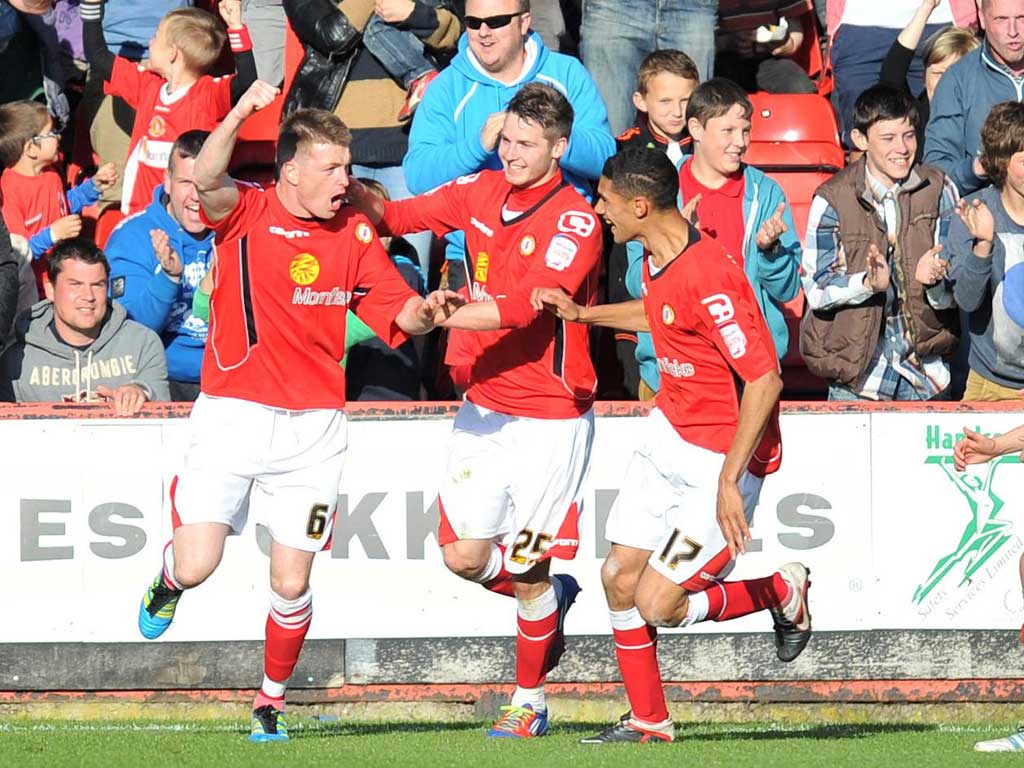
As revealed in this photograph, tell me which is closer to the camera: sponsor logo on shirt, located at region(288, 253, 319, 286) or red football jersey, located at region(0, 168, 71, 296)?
sponsor logo on shirt, located at region(288, 253, 319, 286)

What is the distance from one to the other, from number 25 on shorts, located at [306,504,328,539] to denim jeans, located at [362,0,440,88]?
3.69 m

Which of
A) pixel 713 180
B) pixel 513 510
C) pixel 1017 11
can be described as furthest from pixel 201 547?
pixel 1017 11

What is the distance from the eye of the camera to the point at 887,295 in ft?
31.4

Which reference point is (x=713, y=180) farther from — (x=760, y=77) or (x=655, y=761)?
(x=655, y=761)

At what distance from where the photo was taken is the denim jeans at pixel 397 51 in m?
10.6

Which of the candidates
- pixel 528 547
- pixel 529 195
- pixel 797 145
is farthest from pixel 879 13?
pixel 528 547

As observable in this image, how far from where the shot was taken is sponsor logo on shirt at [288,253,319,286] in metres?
7.70

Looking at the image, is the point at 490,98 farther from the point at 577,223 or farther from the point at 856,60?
the point at 856,60

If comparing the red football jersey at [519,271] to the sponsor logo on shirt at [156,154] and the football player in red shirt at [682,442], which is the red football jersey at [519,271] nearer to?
the football player in red shirt at [682,442]

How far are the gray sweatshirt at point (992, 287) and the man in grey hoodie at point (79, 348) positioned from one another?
430 cm

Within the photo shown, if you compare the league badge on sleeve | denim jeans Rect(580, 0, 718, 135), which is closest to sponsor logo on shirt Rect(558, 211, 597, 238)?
the league badge on sleeve

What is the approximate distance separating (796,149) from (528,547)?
382 cm

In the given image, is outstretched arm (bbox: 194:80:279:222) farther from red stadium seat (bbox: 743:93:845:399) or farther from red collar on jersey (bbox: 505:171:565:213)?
red stadium seat (bbox: 743:93:845:399)

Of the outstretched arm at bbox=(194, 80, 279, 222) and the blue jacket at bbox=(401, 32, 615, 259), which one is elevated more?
the outstretched arm at bbox=(194, 80, 279, 222)
